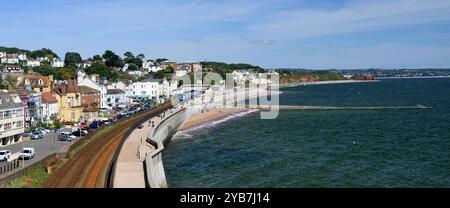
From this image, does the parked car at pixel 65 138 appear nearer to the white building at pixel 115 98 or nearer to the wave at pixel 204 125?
the wave at pixel 204 125

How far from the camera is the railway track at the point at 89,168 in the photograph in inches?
872

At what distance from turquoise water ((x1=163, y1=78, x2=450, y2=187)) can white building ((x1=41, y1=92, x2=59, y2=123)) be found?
43.4 feet

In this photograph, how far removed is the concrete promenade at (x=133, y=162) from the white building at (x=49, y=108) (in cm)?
1386

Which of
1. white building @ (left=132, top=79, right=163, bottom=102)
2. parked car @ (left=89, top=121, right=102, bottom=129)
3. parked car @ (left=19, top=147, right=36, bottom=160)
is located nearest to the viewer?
parked car @ (left=19, top=147, right=36, bottom=160)

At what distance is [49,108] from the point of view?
163ft

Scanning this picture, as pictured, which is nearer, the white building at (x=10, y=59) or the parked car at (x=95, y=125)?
the parked car at (x=95, y=125)

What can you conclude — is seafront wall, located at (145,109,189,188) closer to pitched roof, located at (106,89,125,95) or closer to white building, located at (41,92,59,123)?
white building, located at (41,92,59,123)

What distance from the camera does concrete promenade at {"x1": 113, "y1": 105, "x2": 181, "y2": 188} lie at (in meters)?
20.3

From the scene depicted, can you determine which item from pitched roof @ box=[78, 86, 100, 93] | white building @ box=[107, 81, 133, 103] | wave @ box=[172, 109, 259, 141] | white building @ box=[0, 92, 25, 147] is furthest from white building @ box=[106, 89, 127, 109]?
white building @ box=[0, 92, 25, 147]

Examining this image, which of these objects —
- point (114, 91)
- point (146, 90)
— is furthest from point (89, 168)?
point (146, 90)

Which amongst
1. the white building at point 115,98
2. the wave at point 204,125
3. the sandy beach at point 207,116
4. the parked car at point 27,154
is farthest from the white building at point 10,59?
the parked car at point 27,154
